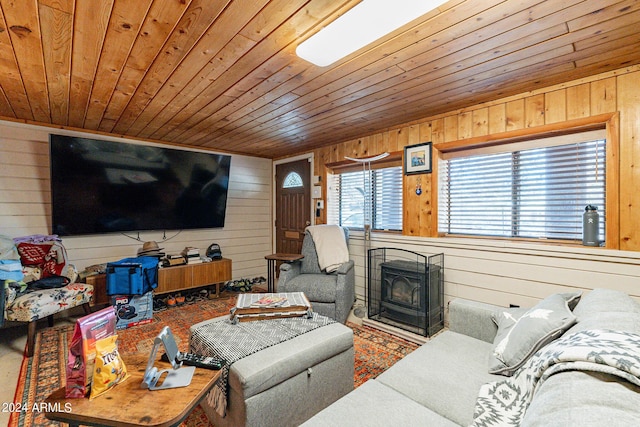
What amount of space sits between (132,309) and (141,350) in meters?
0.76

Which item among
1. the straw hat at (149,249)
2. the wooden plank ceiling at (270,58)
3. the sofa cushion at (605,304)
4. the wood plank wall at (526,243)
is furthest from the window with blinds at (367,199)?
the straw hat at (149,249)

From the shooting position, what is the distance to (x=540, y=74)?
2047 millimetres

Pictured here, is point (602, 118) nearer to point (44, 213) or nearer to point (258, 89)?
point (258, 89)

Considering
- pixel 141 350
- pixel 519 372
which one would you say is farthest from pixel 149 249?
pixel 519 372

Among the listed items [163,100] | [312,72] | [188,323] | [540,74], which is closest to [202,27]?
[312,72]

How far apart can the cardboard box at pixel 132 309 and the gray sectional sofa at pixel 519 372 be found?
283cm

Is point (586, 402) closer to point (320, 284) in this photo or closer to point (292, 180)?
point (320, 284)

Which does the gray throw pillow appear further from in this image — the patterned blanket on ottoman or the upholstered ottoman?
the patterned blanket on ottoman

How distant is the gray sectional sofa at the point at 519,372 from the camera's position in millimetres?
638

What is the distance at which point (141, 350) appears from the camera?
2.56 metres

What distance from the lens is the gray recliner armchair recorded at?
3.01m

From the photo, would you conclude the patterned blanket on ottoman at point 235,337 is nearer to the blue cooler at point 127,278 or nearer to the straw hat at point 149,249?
the blue cooler at point 127,278

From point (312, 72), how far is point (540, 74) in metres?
1.60

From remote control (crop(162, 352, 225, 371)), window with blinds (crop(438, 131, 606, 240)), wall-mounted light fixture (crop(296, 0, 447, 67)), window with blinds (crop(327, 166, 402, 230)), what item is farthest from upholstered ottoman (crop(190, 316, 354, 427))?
window with blinds (crop(327, 166, 402, 230))
